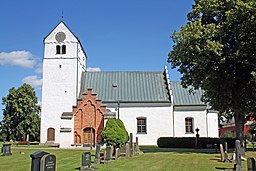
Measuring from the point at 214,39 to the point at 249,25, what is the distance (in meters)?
2.82

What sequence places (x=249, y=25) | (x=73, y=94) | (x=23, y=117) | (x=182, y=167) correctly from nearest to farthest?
(x=182, y=167) → (x=249, y=25) → (x=73, y=94) → (x=23, y=117)

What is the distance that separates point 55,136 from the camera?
3831 centimetres

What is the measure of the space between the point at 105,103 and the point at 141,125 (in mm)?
5458

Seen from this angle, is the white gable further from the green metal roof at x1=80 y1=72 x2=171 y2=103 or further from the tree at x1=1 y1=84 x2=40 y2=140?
the tree at x1=1 y1=84 x2=40 y2=140

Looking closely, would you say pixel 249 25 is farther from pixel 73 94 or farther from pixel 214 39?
pixel 73 94

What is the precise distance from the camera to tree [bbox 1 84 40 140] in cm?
5375

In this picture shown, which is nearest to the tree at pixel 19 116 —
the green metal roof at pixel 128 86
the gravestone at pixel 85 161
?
the green metal roof at pixel 128 86

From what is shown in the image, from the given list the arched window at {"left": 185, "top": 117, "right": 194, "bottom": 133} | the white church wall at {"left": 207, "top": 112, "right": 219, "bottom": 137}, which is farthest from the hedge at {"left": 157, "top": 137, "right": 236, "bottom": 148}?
the arched window at {"left": 185, "top": 117, "right": 194, "bottom": 133}

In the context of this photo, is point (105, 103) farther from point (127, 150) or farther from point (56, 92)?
point (127, 150)

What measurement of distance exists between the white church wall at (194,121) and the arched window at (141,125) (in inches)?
156

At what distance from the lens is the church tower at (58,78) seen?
3875 centimetres

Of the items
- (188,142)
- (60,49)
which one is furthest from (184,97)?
(60,49)

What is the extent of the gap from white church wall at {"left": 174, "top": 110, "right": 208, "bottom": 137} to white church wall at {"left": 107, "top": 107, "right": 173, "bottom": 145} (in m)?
1.04

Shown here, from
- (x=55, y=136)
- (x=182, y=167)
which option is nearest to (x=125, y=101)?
(x=55, y=136)
